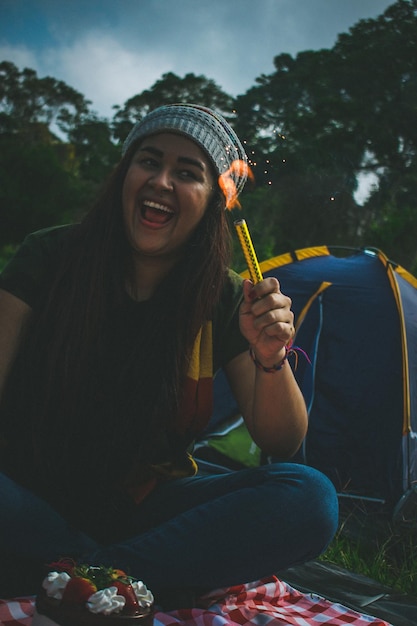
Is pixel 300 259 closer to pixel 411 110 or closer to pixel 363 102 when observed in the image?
pixel 411 110

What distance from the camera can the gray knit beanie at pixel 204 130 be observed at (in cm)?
181

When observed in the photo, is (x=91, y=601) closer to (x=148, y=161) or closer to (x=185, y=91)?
(x=148, y=161)

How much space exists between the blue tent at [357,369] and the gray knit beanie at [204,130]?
212 cm

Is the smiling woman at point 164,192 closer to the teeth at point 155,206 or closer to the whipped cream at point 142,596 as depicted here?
the teeth at point 155,206

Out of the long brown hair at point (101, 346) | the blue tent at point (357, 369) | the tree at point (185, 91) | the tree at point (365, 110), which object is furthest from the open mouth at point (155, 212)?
the tree at point (185, 91)

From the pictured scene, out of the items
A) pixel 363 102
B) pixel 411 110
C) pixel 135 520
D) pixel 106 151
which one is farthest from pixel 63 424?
pixel 106 151

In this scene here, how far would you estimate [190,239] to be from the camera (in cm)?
192

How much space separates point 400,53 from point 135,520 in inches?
557

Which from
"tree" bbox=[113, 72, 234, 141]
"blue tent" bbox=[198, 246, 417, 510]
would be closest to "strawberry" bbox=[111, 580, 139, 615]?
"blue tent" bbox=[198, 246, 417, 510]

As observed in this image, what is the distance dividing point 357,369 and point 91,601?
9.45 ft

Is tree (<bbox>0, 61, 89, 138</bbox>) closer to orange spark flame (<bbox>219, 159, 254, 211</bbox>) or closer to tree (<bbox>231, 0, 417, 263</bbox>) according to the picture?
tree (<bbox>231, 0, 417, 263</bbox>)

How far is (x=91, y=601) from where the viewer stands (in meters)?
1.11

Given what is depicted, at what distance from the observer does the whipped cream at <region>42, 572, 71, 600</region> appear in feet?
3.72

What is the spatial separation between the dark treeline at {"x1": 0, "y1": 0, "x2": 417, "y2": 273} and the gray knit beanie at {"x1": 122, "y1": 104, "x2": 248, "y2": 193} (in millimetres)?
46
